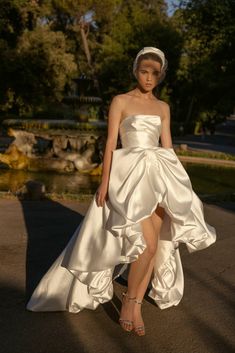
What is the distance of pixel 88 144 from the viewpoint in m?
18.6

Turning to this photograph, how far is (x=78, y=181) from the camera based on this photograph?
47.1ft

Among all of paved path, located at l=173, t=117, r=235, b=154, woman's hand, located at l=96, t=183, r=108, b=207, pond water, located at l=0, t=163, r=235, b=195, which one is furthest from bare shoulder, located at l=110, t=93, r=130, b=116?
paved path, located at l=173, t=117, r=235, b=154

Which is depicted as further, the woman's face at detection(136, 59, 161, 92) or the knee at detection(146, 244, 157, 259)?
the woman's face at detection(136, 59, 161, 92)

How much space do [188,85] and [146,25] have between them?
8.44 meters

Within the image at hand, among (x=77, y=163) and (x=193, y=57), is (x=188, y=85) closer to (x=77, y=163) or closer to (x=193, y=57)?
(x=193, y=57)

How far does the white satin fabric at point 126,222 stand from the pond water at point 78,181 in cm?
772

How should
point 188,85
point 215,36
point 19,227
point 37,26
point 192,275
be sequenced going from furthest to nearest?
point 188,85 → point 37,26 → point 215,36 → point 19,227 → point 192,275

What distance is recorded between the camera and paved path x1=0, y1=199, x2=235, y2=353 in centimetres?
369

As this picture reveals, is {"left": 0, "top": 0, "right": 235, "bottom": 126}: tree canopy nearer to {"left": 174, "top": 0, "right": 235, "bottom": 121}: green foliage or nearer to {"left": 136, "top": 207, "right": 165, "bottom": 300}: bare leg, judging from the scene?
{"left": 174, "top": 0, "right": 235, "bottom": 121}: green foliage

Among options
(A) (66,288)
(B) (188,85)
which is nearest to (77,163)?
(A) (66,288)

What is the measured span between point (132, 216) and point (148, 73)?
1.26m

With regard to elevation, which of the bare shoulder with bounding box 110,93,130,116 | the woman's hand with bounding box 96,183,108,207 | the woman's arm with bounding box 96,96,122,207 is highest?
the bare shoulder with bounding box 110,93,130,116

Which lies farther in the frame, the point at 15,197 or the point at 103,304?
the point at 15,197

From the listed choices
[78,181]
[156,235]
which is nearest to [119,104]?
[156,235]
